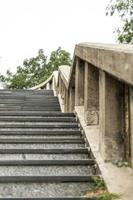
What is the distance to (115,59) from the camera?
3.42 meters

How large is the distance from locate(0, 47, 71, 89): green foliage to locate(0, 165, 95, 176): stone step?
2888 cm

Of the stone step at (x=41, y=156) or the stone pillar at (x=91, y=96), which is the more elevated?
the stone pillar at (x=91, y=96)

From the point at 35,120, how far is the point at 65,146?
3.87 feet

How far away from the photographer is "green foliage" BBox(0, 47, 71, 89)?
3350 cm

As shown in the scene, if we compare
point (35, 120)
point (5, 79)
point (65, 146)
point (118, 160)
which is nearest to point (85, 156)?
point (65, 146)

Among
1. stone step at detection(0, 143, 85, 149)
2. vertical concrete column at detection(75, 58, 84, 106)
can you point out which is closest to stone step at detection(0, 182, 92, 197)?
stone step at detection(0, 143, 85, 149)

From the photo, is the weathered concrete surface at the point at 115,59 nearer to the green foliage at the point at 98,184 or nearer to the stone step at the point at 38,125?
the green foliage at the point at 98,184

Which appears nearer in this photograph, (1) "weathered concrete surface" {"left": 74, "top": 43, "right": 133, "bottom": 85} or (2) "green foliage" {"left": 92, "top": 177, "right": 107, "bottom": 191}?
(1) "weathered concrete surface" {"left": 74, "top": 43, "right": 133, "bottom": 85}

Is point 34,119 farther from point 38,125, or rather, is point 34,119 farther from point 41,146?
point 41,146

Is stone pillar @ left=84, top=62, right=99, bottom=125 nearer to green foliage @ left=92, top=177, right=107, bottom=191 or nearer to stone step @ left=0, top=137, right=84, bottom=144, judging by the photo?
stone step @ left=0, top=137, right=84, bottom=144

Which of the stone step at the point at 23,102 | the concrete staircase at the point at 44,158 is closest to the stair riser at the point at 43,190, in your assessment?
the concrete staircase at the point at 44,158

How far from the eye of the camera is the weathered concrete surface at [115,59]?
2.99 m

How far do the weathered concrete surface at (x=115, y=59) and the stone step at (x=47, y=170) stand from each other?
0.87 metres

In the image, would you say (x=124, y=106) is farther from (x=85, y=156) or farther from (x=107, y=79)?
(x=85, y=156)
